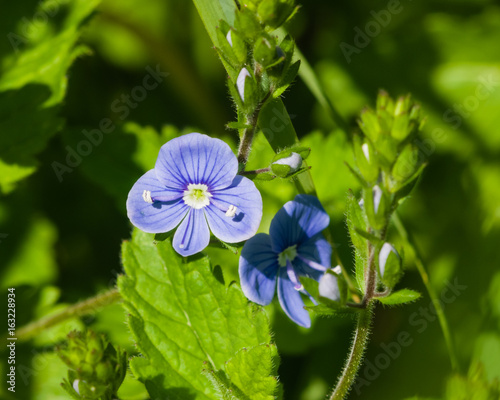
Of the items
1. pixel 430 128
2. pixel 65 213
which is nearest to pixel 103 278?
pixel 65 213

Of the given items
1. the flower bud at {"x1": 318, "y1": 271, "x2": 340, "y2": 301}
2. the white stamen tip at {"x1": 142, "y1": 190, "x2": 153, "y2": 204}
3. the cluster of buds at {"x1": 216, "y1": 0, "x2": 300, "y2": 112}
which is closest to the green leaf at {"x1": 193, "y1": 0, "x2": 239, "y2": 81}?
the cluster of buds at {"x1": 216, "y1": 0, "x2": 300, "y2": 112}

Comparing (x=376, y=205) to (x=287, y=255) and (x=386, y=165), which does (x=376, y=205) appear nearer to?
(x=386, y=165)

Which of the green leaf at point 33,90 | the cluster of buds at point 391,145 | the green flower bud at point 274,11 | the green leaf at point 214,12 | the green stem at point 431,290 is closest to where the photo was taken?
the cluster of buds at point 391,145

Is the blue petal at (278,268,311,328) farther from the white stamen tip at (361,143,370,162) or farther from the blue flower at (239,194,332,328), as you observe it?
the white stamen tip at (361,143,370,162)

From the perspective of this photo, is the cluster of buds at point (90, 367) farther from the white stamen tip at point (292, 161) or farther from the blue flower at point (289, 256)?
the white stamen tip at point (292, 161)

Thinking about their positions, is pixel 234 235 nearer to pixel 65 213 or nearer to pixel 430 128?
pixel 65 213

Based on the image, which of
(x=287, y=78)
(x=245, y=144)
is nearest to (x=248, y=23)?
(x=287, y=78)

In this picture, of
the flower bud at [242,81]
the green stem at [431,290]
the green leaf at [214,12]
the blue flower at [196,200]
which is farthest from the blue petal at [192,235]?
the green stem at [431,290]
